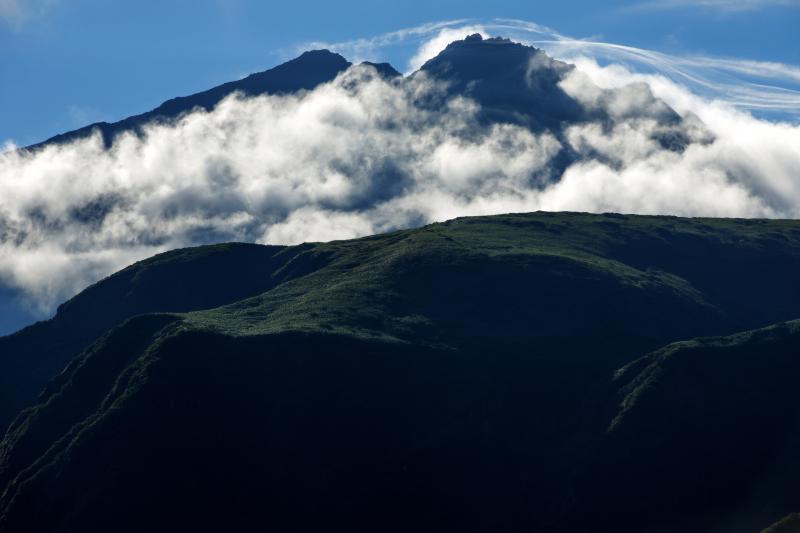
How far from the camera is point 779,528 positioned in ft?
586
